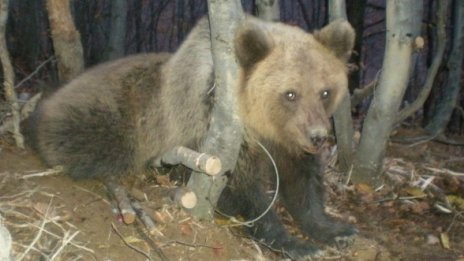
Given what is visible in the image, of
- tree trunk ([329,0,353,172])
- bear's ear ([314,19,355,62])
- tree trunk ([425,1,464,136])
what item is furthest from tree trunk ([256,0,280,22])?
tree trunk ([425,1,464,136])

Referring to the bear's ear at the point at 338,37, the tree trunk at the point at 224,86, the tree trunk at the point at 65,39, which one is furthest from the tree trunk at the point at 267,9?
the tree trunk at the point at 224,86

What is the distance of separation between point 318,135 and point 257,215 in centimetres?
81

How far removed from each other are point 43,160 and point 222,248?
64.7 inches

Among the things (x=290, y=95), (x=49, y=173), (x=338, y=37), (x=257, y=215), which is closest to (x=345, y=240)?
(x=257, y=215)

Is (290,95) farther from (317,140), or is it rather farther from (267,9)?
(267,9)

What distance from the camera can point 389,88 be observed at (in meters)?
5.33

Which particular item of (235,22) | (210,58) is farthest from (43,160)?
(235,22)

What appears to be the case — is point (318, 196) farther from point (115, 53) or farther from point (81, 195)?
point (115, 53)

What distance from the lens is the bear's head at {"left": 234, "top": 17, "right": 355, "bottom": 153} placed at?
157 inches

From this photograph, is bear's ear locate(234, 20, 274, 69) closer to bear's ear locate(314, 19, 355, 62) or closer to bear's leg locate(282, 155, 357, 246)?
bear's ear locate(314, 19, 355, 62)

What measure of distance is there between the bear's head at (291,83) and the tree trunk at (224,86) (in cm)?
12

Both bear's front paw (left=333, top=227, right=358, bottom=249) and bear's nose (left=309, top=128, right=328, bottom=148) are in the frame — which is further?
bear's front paw (left=333, top=227, right=358, bottom=249)

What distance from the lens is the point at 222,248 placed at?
3902 mm

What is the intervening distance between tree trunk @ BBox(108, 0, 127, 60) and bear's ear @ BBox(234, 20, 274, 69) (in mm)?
5818
